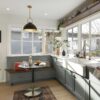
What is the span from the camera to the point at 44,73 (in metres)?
4.75

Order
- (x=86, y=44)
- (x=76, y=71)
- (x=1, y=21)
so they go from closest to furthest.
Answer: (x=76, y=71) → (x=86, y=44) → (x=1, y=21)

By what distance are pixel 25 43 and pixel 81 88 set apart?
10.4 ft

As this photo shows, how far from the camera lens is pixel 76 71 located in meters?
2.95

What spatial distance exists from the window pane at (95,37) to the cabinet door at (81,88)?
934mm

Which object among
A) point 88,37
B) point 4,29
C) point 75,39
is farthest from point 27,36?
point 88,37

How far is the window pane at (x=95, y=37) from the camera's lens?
318cm

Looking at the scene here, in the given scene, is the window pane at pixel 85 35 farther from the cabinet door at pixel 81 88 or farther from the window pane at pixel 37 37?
the window pane at pixel 37 37

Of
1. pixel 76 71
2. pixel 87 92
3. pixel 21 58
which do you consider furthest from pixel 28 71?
pixel 87 92

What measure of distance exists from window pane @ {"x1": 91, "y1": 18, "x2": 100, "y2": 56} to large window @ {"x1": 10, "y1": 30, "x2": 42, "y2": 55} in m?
2.50

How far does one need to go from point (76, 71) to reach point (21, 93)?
178 cm

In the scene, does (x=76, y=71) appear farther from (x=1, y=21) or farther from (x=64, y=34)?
(x=1, y=21)

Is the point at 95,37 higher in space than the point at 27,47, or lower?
higher

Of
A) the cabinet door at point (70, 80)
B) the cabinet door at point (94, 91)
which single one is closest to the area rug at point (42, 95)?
the cabinet door at point (70, 80)

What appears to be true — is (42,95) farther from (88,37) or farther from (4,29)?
(4,29)
